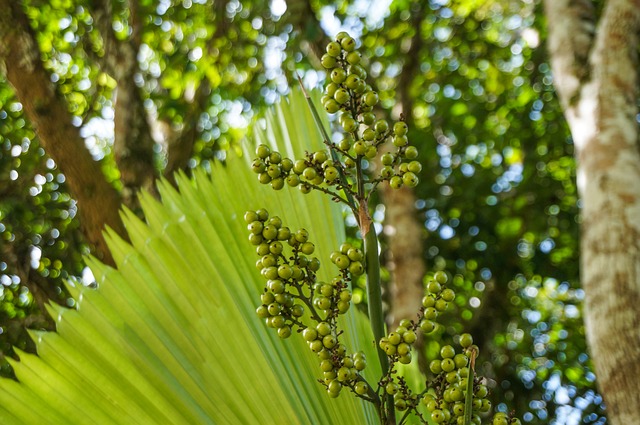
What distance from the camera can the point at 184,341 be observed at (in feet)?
2.95

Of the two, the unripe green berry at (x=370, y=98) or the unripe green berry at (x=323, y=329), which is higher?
the unripe green berry at (x=370, y=98)

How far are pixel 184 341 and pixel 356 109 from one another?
1.14 feet

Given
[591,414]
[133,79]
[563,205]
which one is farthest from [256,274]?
[563,205]

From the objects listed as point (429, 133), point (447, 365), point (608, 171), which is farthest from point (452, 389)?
point (429, 133)

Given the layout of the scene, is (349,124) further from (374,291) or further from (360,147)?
(374,291)

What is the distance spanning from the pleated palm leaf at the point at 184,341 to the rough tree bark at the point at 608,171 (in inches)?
33.0

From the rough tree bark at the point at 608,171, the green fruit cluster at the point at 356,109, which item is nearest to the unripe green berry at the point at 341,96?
the green fruit cluster at the point at 356,109

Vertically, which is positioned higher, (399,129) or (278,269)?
(399,129)

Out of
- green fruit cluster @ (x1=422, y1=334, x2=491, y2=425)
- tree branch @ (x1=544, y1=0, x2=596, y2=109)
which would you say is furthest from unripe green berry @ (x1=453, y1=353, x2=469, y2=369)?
tree branch @ (x1=544, y1=0, x2=596, y2=109)

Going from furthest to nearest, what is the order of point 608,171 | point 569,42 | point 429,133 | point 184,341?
point 429,133
point 569,42
point 608,171
point 184,341

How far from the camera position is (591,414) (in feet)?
12.3

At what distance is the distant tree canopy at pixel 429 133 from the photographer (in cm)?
359

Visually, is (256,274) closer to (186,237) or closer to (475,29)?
(186,237)

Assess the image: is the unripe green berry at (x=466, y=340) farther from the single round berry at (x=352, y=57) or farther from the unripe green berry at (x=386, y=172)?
the single round berry at (x=352, y=57)
